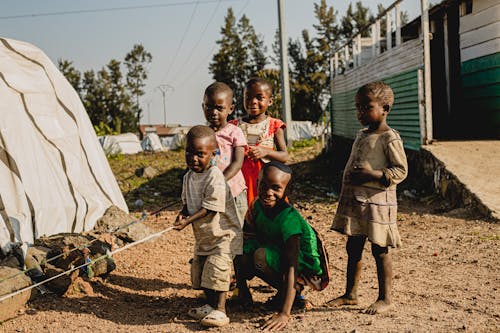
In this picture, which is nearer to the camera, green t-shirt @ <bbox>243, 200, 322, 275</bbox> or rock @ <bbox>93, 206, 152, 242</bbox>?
green t-shirt @ <bbox>243, 200, 322, 275</bbox>

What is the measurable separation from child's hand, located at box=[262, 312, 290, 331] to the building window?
27.0ft

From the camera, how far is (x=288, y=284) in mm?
3221

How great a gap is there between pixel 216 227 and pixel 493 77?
717 cm

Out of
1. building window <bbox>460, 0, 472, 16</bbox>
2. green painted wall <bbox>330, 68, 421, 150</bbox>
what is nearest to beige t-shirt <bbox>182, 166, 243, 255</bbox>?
green painted wall <bbox>330, 68, 421, 150</bbox>

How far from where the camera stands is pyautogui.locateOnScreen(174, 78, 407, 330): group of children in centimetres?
328

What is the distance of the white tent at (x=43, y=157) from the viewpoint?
511 centimetres

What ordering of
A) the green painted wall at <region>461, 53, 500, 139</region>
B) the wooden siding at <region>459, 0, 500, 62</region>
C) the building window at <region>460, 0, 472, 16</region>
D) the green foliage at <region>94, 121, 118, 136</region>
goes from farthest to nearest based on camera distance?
1. the green foliage at <region>94, 121, 118, 136</region>
2. the building window at <region>460, 0, 472, 16</region>
3. the green painted wall at <region>461, 53, 500, 139</region>
4. the wooden siding at <region>459, 0, 500, 62</region>

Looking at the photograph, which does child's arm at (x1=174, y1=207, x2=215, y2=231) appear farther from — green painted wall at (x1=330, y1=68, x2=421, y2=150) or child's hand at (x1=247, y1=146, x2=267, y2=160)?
green painted wall at (x1=330, y1=68, x2=421, y2=150)

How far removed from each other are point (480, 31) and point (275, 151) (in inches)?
271

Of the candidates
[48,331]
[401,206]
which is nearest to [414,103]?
[401,206]

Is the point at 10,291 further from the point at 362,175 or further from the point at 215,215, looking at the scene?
the point at 362,175

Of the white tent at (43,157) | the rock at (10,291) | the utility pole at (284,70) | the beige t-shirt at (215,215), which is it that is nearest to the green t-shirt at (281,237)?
the beige t-shirt at (215,215)

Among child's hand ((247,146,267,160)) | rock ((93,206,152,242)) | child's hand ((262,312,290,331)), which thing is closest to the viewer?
child's hand ((262,312,290,331))

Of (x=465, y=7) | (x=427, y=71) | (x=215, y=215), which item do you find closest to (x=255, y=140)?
(x=215, y=215)
